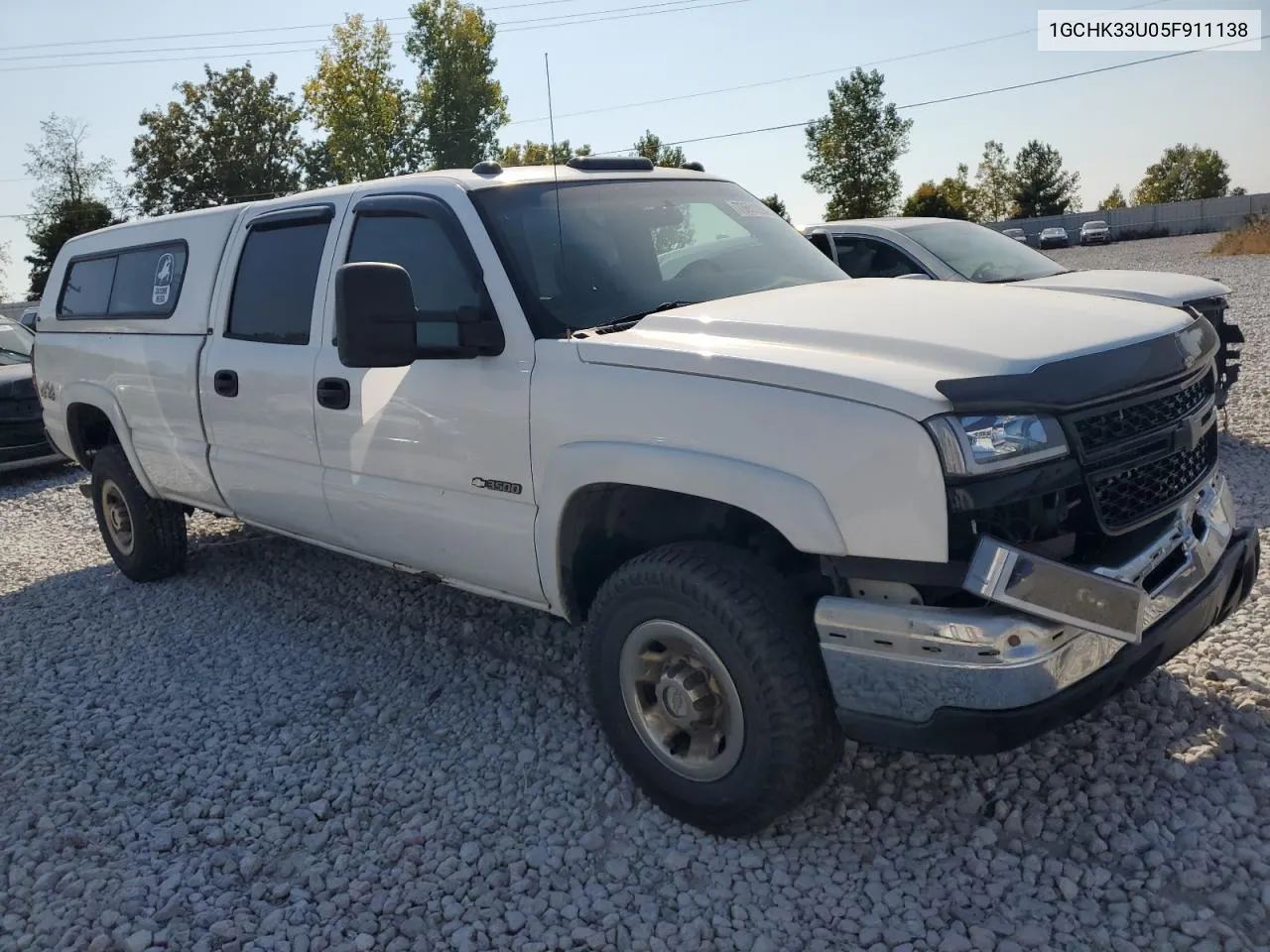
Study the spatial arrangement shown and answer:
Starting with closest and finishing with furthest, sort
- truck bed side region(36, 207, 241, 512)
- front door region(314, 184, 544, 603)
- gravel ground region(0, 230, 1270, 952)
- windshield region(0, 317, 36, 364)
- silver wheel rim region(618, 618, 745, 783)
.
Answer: gravel ground region(0, 230, 1270, 952) → silver wheel rim region(618, 618, 745, 783) → front door region(314, 184, 544, 603) → truck bed side region(36, 207, 241, 512) → windshield region(0, 317, 36, 364)

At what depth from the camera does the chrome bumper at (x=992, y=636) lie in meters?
2.53

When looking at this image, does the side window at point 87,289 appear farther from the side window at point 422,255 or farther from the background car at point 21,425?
the background car at point 21,425

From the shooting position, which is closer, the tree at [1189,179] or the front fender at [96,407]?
the front fender at [96,407]

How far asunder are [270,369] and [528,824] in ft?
7.67

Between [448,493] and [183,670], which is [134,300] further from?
[448,493]

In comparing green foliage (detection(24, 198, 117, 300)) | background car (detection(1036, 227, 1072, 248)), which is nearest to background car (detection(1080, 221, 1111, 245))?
background car (detection(1036, 227, 1072, 248))

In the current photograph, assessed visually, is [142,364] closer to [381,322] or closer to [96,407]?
[96,407]

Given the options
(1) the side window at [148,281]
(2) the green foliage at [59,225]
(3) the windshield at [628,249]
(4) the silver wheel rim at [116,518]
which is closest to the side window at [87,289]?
(1) the side window at [148,281]

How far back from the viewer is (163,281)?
222 inches

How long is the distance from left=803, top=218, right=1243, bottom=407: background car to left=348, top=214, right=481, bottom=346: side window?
3730mm

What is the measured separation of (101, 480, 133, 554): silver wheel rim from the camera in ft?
21.0

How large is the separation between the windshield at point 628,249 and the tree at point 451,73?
4187 centimetres

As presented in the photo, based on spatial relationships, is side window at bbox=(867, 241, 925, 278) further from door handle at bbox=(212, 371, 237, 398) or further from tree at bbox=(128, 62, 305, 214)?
tree at bbox=(128, 62, 305, 214)

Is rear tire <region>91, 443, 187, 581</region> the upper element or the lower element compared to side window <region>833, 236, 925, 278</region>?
lower
